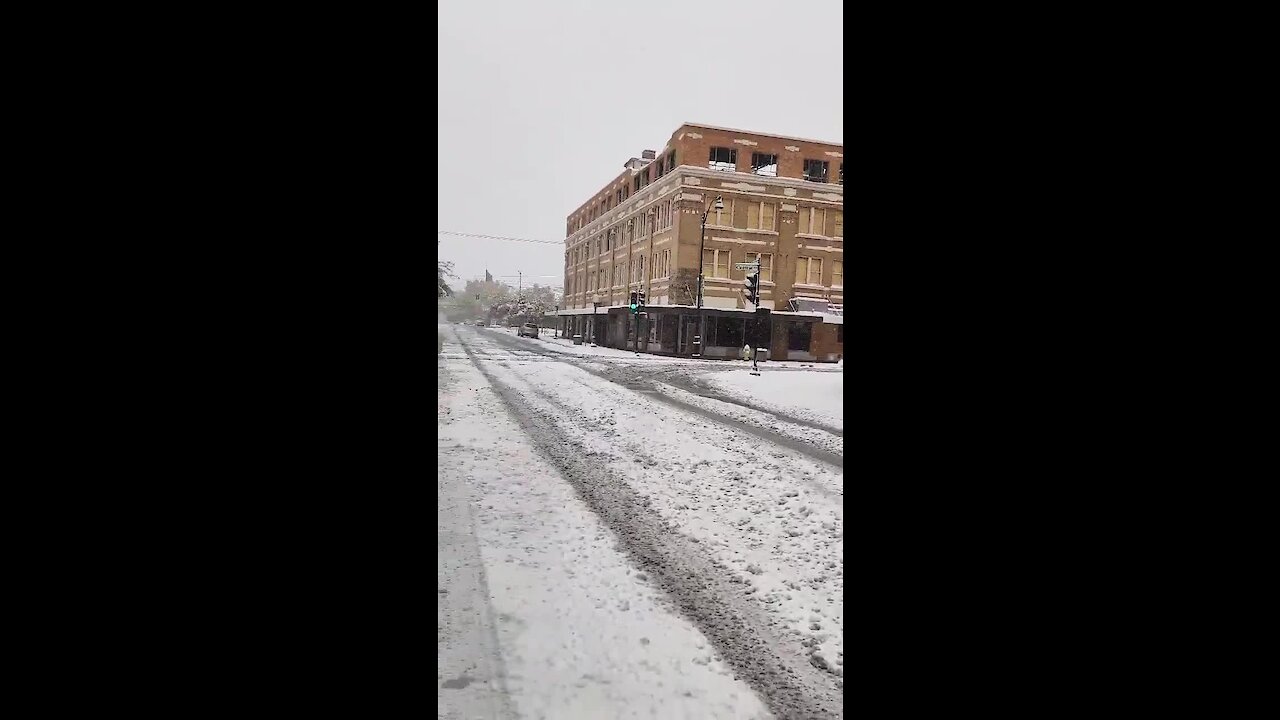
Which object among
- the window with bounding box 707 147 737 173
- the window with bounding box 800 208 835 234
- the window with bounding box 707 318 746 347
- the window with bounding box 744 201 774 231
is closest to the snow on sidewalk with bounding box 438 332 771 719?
the window with bounding box 707 318 746 347

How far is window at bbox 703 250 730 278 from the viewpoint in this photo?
28.5 m

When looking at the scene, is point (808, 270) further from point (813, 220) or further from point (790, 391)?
point (790, 391)

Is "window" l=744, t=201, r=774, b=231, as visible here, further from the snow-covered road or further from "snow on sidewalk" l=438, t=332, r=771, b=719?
"snow on sidewalk" l=438, t=332, r=771, b=719

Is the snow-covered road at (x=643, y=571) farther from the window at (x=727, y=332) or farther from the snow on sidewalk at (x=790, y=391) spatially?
the window at (x=727, y=332)

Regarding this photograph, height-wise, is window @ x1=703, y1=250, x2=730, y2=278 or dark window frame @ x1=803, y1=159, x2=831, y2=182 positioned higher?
dark window frame @ x1=803, y1=159, x2=831, y2=182

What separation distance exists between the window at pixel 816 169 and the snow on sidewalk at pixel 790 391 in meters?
13.2

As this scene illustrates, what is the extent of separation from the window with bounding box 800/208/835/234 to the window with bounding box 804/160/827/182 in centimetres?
192

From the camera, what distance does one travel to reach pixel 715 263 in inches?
1127
